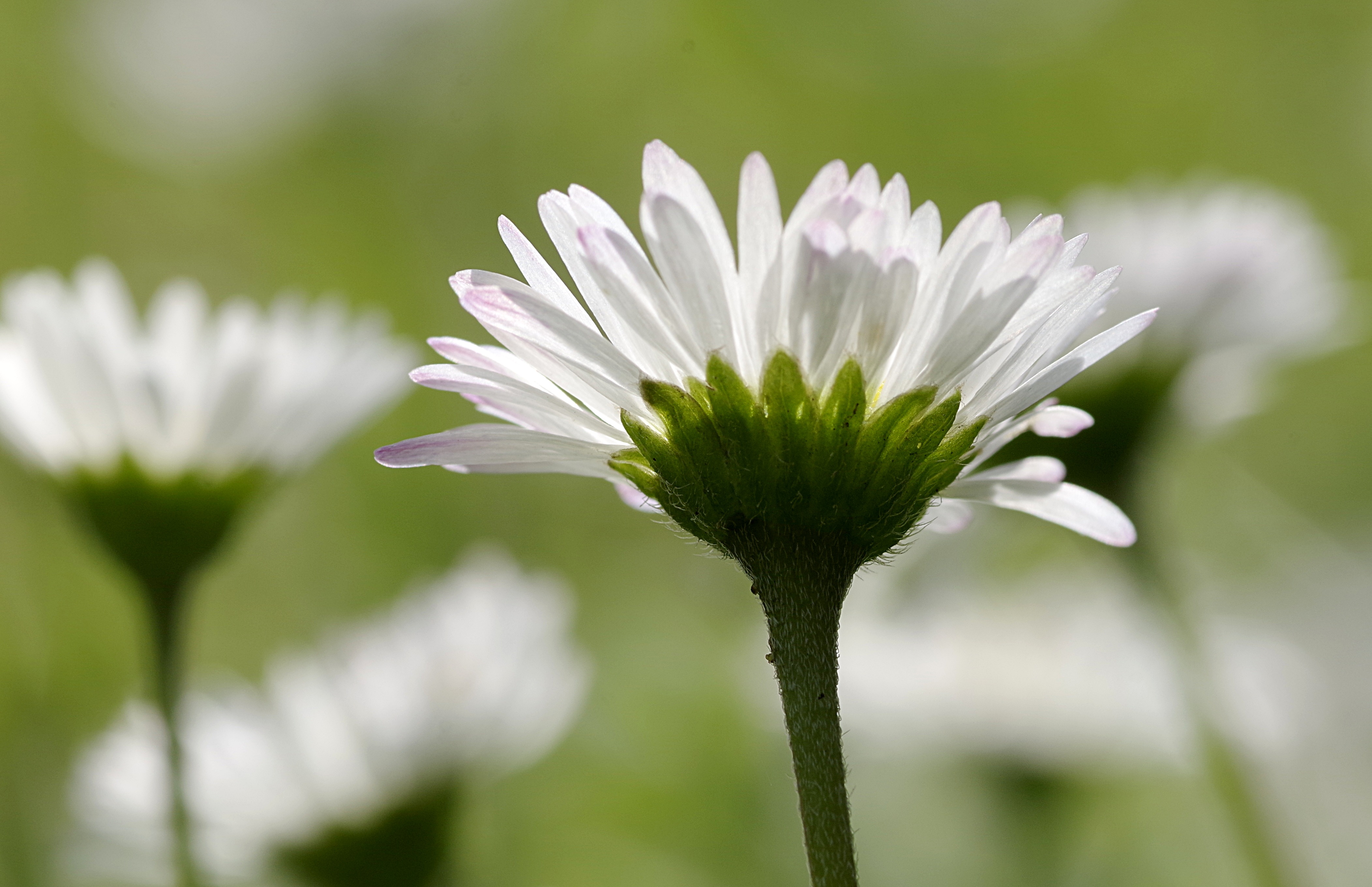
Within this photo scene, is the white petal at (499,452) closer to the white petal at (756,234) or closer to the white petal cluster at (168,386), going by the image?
the white petal at (756,234)

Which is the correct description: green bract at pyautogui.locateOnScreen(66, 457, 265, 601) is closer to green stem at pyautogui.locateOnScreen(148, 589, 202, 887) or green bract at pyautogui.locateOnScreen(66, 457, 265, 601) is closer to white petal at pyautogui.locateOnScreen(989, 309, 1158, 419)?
green stem at pyautogui.locateOnScreen(148, 589, 202, 887)

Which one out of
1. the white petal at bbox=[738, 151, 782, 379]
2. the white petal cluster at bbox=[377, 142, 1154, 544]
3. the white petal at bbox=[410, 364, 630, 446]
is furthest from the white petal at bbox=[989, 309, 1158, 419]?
the white petal at bbox=[410, 364, 630, 446]

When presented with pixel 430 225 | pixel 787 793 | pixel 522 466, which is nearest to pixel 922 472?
pixel 522 466

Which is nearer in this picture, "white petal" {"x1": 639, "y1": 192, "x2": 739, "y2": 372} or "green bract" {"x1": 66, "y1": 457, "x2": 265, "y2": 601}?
"white petal" {"x1": 639, "y1": 192, "x2": 739, "y2": 372}

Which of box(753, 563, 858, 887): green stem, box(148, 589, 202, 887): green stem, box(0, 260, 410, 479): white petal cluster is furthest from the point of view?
box(0, 260, 410, 479): white petal cluster

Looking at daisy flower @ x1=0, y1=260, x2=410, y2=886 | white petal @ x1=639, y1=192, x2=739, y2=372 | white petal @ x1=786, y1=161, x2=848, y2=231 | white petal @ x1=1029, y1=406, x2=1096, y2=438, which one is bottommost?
white petal @ x1=1029, y1=406, x2=1096, y2=438

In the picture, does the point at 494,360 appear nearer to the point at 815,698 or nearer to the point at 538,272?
the point at 538,272

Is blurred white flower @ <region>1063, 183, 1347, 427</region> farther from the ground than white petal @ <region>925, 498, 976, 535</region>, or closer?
farther from the ground

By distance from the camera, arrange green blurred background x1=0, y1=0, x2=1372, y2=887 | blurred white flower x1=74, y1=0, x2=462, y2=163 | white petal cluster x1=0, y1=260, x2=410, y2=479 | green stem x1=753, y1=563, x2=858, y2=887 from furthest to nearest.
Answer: blurred white flower x1=74, y1=0, x2=462, y2=163
green blurred background x1=0, y1=0, x2=1372, y2=887
white petal cluster x1=0, y1=260, x2=410, y2=479
green stem x1=753, y1=563, x2=858, y2=887
